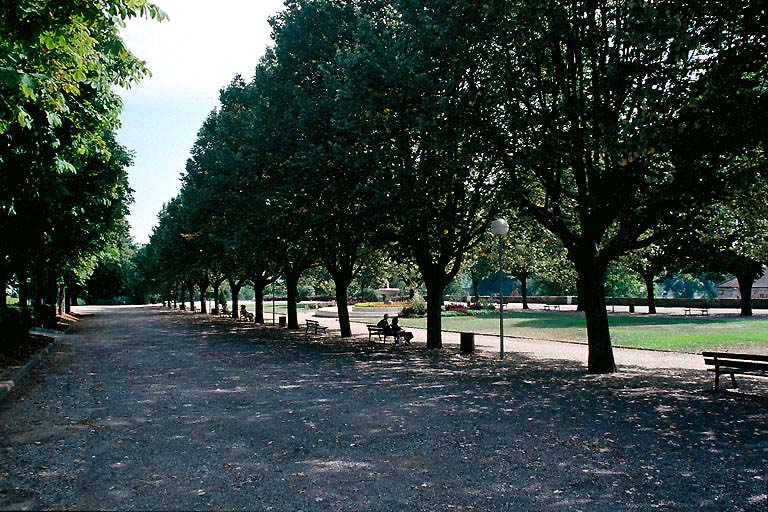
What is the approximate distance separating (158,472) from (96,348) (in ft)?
57.0

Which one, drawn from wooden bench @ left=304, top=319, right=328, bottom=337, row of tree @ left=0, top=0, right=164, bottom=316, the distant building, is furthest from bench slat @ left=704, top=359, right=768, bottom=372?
the distant building

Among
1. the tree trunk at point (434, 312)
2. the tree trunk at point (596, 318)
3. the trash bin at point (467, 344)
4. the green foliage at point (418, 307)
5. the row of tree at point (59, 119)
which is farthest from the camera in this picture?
the green foliage at point (418, 307)

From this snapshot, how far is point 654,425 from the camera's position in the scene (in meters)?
8.85

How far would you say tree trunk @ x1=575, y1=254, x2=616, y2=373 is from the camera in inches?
567

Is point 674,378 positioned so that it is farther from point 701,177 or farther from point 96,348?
point 96,348

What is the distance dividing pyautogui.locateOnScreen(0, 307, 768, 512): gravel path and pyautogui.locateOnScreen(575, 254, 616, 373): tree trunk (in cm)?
53

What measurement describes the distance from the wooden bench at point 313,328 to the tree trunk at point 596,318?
16089 mm

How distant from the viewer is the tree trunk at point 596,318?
47.2 ft

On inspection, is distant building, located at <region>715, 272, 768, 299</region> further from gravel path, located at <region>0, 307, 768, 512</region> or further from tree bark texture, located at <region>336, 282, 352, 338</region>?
gravel path, located at <region>0, 307, 768, 512</region>

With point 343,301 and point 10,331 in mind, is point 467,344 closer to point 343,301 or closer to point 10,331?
point 343,301

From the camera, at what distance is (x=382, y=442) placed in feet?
25.5

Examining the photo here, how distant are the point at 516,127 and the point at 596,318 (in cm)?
520

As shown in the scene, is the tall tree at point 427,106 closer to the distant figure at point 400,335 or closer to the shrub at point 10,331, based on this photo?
the distant figure at point 400,335

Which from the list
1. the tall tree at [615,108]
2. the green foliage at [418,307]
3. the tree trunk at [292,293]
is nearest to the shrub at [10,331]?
the tree trunk at [292,293]
